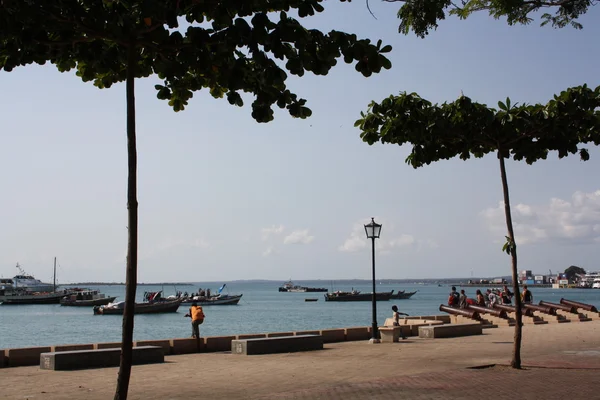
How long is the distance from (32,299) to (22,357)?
468ft

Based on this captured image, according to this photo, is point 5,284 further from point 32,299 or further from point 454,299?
point 454,299

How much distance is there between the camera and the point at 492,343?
2345cm

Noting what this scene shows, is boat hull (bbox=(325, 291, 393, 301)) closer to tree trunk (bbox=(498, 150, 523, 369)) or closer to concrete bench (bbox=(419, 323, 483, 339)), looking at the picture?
concrete bench (bbox=(419, 323, 483, 339))

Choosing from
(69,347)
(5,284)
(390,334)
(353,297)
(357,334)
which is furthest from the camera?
(5,284)

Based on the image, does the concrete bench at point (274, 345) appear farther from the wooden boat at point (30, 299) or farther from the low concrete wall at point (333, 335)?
the wooden boat at point (30, 299)

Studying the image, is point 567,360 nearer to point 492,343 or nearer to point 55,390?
point 492,343

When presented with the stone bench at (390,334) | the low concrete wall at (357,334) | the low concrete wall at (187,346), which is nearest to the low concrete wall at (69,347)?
the low concrete wall at (187,346)

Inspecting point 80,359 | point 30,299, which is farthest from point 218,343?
point 30,299

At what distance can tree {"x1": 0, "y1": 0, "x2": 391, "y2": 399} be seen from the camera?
26.1ft

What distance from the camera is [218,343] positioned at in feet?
72.7

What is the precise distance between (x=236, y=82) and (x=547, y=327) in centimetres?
2553

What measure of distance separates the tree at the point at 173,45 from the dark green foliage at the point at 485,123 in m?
7.49

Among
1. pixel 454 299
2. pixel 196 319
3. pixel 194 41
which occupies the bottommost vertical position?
pixel 196 319

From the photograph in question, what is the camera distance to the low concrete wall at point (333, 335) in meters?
24.8
